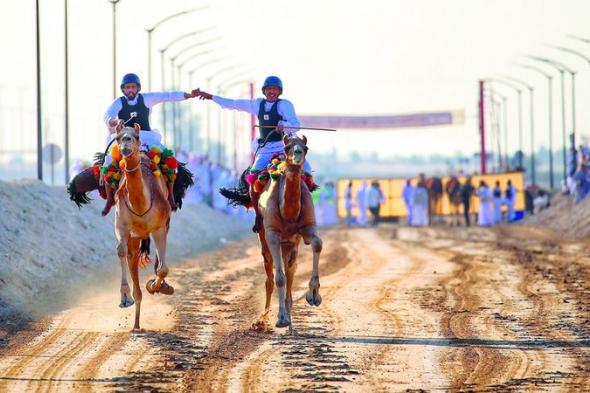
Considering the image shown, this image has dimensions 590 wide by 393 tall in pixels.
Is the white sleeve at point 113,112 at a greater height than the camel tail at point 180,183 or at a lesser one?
greater

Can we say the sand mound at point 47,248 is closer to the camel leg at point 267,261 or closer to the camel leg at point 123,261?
the camel leg at point 123,261

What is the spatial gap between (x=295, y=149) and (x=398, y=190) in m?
56.7

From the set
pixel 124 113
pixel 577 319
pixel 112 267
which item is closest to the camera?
pixel 577 319

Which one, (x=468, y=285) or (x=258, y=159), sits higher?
(x=258, y=159)

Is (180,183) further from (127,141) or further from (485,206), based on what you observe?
(485,206)

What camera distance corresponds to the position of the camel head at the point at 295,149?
1781 cm

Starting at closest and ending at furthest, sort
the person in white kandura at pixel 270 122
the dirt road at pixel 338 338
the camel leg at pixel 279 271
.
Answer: the dirt road at pixel 338 338, the camel leg at pixel 279 271, the person in white kandura at pixel 270 122

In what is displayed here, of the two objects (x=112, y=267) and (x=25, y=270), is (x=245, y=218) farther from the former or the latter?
(x=25, y=270)

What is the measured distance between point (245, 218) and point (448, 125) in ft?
96.3

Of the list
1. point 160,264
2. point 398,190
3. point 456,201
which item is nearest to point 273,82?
point 160,264

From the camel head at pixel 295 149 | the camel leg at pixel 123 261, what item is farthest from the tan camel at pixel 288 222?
the camel leg at pixel 123 261

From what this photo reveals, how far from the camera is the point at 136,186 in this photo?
1930 cm

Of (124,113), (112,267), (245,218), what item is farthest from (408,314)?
(245,218)

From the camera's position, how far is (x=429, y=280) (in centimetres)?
2714
